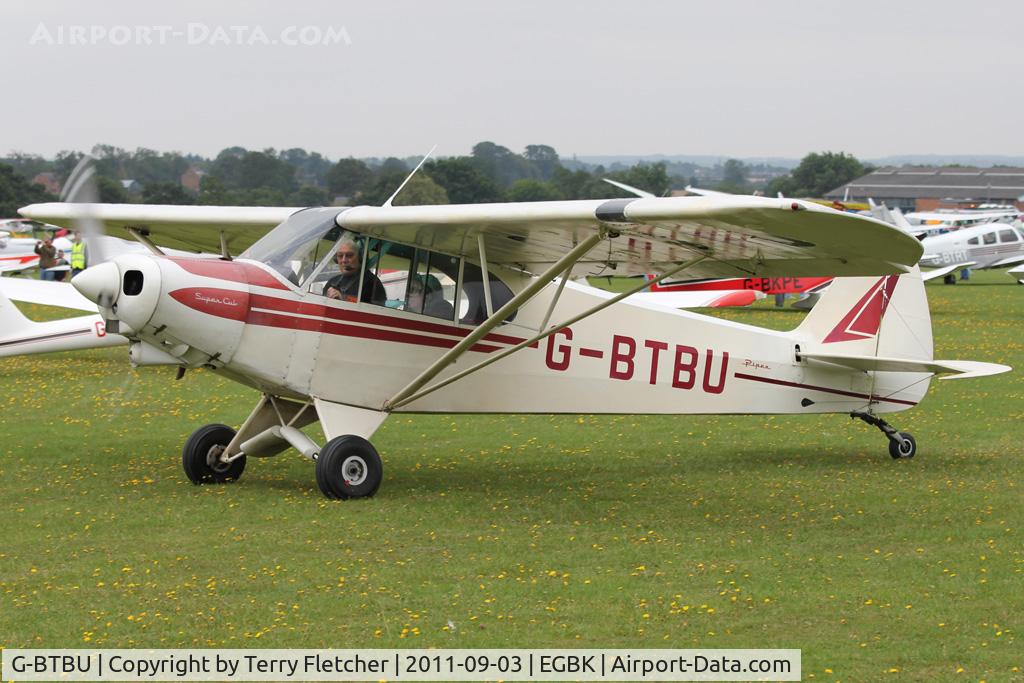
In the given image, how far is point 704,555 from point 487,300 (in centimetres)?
274

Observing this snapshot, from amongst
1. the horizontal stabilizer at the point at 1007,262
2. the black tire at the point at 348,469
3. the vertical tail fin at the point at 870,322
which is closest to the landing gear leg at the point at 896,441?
the vertical tail fin at the point at 870,322

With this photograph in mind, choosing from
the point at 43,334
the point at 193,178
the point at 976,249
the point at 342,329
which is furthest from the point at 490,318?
the point at 976,249

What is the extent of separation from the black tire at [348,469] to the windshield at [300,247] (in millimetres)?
1288

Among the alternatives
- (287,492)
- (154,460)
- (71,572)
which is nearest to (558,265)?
(287,492)

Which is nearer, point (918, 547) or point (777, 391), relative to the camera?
point (918, 547)

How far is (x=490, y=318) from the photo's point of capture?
991 centimetres

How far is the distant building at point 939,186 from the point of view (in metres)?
140

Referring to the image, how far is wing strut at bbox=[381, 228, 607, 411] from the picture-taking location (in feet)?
30.2

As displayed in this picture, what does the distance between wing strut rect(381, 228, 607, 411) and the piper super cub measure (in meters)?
0.02

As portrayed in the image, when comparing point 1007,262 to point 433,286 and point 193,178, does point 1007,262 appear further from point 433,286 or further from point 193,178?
point 433,286

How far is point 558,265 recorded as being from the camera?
921 cm

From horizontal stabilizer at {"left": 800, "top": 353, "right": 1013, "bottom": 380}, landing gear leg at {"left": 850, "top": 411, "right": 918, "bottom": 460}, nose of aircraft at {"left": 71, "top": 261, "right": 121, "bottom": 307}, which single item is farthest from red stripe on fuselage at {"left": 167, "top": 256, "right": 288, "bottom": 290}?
landing gear leg at {"left": 850, "top": 411, "right": 918, "bottom": 460}

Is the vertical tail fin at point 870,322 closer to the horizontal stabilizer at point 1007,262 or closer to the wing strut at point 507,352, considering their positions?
the wing strut at point 507,352

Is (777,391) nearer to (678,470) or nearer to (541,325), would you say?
(678,470)
